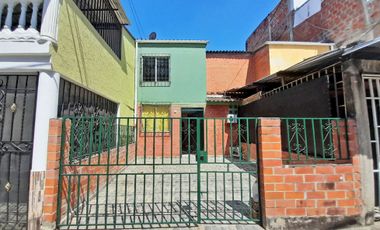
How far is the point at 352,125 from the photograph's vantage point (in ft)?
13.4

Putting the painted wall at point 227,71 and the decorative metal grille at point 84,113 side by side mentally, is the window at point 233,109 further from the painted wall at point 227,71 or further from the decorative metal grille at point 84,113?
the decorative metal grille at point 84,113

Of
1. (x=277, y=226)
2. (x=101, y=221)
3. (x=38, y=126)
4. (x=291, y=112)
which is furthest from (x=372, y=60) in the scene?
(x=38, y=126)

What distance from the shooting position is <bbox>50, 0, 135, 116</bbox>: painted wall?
438 centimetres

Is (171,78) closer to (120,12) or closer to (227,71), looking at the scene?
(227,71)

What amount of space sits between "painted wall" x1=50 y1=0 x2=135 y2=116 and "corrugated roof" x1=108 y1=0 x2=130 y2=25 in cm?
146

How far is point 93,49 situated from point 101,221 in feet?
14.0

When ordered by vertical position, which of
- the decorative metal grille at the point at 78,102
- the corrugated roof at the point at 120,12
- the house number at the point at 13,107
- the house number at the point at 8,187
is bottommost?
the house number at the point at 8,187

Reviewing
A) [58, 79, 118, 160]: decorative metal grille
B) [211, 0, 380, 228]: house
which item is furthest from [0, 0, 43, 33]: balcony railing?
[211, 0, 380, 228]: house

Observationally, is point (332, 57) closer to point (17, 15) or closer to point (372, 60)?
point (372, 60)

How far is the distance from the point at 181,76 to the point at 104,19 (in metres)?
5.57

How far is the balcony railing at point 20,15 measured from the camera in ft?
13.2

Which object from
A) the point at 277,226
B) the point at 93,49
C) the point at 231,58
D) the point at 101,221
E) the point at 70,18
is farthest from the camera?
the point at 231,58

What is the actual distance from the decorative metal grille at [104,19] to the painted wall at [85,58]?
40 cm

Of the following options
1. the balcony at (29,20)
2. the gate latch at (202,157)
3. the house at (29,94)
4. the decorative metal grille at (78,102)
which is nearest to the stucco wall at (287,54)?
the decorative metal grille at (78,102)
